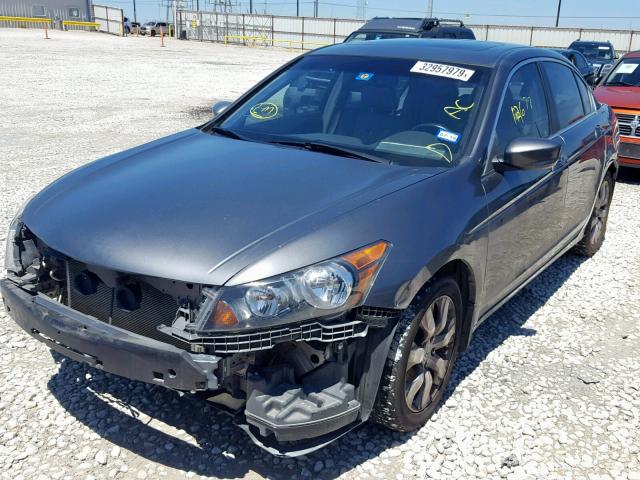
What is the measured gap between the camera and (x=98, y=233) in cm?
259

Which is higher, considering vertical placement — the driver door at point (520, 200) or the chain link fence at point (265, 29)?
the driver door at point (520, 200)

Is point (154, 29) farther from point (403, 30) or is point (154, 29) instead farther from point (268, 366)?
A: point (268, 366)

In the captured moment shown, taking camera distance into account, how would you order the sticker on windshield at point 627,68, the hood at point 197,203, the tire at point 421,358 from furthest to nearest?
the sticker on windshield at point 627,68
the tire at point 421,358
the hood at point 197,203

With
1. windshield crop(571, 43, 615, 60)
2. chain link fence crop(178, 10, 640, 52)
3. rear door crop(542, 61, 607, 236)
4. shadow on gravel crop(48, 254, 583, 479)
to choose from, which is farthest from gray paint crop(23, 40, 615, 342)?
chain link fence crop(178, 10, 640, 52)

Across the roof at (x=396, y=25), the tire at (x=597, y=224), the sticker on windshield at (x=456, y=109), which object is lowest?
the tire at (x=597, y=224)

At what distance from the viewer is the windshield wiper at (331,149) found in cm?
326

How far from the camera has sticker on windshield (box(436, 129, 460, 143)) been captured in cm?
331

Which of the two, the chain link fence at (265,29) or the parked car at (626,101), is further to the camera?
the chain link fence at (265,29)

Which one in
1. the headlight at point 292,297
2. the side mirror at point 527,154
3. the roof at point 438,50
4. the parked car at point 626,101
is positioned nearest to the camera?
the headlight at point 292,297

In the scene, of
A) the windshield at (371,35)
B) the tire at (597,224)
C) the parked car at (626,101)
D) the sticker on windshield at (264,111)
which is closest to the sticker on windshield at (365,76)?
the sticker on windshield at (264,111)

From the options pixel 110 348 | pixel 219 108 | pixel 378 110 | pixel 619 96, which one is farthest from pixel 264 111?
pixel 619 96

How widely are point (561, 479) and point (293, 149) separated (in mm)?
2042

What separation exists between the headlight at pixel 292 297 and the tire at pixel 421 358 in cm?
38

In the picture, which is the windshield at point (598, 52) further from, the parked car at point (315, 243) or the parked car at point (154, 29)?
the parked car at point (154, 29)
